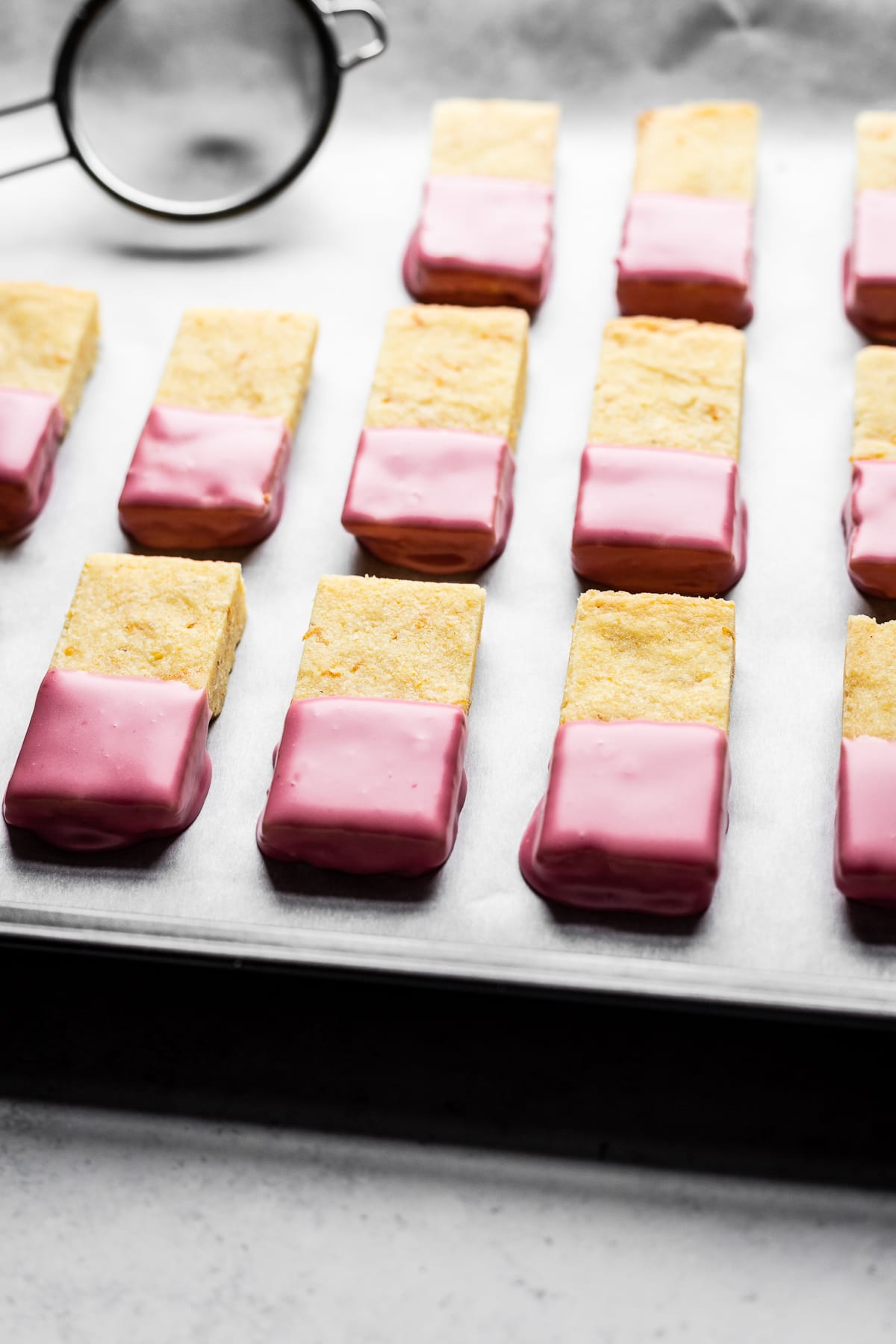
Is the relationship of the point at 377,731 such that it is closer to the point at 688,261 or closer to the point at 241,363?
the point at 241,363

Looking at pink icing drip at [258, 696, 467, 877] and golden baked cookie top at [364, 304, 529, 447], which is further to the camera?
golden baked cookie top at [364, 304, 529, 447]

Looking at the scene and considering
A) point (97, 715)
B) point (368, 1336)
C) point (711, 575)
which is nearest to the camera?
point (368, 1336)

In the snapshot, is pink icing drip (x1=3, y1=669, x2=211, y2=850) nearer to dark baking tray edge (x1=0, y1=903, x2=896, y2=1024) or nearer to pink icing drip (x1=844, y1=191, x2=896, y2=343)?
dark baking tray edge (x1=0, y1=903, x2=896, y2=1024)

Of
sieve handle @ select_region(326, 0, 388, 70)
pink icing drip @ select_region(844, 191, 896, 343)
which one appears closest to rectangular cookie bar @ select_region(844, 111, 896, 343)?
pink icing drip @ select_region(844, 191, 896, 343)

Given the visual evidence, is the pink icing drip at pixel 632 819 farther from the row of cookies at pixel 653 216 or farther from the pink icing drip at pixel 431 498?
the row of cookies at pixel 653 216

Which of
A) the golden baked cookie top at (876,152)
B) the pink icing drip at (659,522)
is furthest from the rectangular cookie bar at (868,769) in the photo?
the golden baked cookie top at (876,152)

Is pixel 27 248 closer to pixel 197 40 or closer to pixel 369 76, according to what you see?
pixel 197 40

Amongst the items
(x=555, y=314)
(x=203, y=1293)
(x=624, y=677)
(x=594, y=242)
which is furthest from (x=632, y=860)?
(x=594, y=242)
